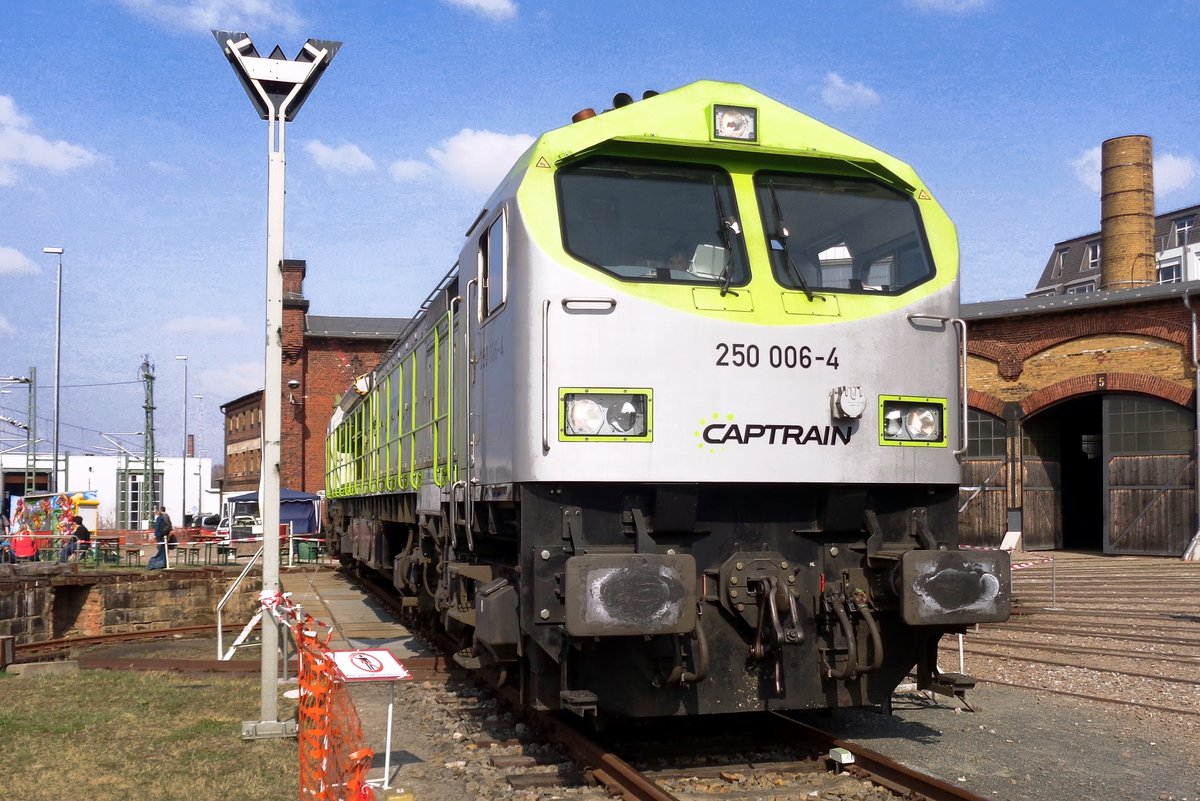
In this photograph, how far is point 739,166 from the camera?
252 inches

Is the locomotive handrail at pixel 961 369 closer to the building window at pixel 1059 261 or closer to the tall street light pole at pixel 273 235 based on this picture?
the tall street light pole at pixel 273 235

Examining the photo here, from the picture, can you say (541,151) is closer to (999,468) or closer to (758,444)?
(758,444)

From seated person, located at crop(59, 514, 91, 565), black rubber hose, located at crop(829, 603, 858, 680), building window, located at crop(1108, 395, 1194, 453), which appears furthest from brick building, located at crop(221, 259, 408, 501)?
black rubber hose, located at crop(829, 603, 858, 680)

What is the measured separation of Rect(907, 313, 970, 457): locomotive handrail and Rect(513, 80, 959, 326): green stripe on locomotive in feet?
0.44

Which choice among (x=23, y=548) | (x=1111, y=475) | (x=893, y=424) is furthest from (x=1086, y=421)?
(x=23, y=548)

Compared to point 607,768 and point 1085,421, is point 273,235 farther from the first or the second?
point 1085,421

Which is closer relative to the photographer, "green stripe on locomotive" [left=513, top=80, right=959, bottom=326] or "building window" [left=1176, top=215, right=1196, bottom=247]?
"green stripe on locomotive" [left=513, top=80, right=959, bottom=326]

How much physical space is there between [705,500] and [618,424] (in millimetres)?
671

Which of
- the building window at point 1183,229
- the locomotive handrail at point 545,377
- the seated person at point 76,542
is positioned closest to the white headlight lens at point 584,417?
the locomotive handrail at point 545,377

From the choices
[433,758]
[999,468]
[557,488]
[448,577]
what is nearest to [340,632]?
[448,577]

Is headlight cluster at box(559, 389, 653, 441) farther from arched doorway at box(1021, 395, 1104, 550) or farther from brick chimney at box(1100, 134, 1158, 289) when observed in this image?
brick chimney at box(1100, 134, 1158, 289)

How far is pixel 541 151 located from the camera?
6078 mm

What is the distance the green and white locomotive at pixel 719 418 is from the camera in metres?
5.68

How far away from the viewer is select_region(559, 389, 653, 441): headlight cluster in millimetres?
5660
